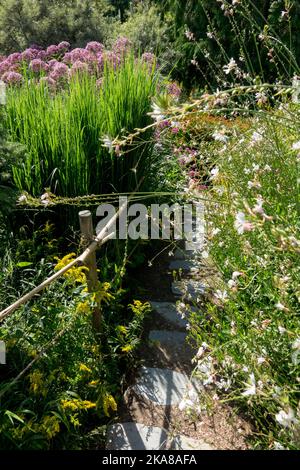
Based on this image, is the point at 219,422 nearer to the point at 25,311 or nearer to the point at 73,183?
the point at 25,311

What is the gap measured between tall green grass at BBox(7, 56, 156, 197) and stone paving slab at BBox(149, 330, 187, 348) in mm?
955

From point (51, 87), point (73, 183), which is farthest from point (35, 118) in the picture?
point (51, 87)

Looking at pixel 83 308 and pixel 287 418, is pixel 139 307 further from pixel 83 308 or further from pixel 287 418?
pixel 287 418

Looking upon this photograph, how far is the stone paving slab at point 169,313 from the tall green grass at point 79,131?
0.84 meters

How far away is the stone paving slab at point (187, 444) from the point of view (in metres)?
1.95

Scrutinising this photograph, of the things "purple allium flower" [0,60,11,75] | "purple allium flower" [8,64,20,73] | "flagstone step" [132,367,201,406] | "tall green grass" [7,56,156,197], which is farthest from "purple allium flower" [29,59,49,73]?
"flagstone step" [132,367,201,406]

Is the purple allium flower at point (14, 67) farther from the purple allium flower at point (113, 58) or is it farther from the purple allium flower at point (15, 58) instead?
the purple allium flower at point (113, 58)

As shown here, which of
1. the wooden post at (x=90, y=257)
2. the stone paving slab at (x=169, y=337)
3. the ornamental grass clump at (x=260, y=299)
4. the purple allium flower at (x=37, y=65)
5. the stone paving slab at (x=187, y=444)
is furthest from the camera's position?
the purple allium flower at (x=37, y=65)

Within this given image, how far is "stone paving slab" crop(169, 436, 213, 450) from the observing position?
195cm

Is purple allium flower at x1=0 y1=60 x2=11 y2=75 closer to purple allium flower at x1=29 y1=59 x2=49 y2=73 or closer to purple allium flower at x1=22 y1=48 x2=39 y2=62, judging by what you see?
purple allium flower at x1=22 y1=48 x2=39 y2=62

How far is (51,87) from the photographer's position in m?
3.37

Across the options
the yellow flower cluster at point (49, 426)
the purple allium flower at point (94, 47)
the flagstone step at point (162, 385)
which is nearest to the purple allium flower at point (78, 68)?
the purple allium flower at point (94, 47)

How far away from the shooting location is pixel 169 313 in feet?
9.21
